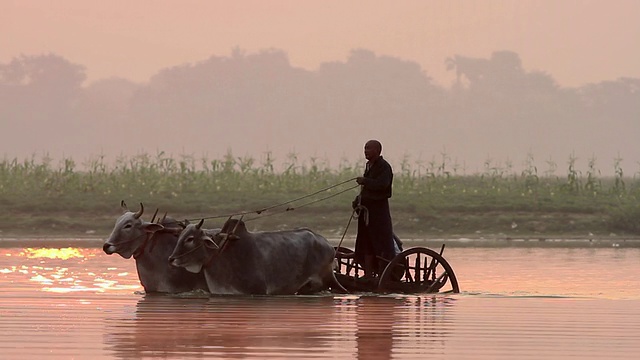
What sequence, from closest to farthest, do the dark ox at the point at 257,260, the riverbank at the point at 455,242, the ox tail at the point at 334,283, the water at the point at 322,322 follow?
the water at the point at 322,322
the dark ox at the point at 257,260
the ox tail at the point at 334,283
the riverbank at the point at 455,242

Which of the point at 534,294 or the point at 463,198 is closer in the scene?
the point at 534,294

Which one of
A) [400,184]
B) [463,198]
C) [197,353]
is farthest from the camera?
[400,184]

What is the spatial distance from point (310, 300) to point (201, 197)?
26.5 metres

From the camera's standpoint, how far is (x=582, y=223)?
1660 inches

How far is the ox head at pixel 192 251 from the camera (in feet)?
59.4

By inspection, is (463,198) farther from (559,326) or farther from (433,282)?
(559,326)

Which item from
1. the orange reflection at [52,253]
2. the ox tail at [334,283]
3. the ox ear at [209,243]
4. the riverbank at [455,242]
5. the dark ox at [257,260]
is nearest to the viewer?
the ox ear at [209,243]

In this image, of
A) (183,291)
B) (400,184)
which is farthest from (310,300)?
(400,184)

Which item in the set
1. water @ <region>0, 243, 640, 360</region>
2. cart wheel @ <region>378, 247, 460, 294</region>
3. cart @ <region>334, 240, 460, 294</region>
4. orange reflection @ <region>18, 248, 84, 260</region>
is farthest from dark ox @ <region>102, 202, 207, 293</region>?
orange reflection @ <region>18, 248, 84, 260</region>

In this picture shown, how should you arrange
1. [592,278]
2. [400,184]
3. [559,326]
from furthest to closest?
1. [400,184]
2. [592,278]
3. [559,326]

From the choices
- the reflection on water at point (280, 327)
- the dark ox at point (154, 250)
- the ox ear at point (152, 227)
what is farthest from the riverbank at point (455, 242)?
the reflection on water at point (280, 327)

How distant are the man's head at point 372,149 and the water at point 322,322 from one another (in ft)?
5.57

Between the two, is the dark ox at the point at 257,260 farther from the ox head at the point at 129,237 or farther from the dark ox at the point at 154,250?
the ox head at the point at 129,237

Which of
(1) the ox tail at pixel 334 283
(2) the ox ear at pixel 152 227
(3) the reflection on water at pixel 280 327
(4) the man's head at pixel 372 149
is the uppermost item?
(4) the man's head at pixel 372 149
